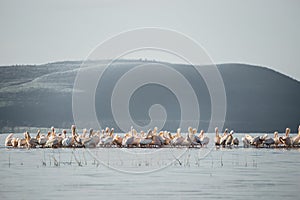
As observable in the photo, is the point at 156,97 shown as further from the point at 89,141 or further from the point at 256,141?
the point at 89,141

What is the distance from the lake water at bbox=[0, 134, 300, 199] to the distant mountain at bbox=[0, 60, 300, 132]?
61.0 metres

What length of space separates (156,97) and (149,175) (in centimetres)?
8509

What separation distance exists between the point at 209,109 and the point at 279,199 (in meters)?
90.9

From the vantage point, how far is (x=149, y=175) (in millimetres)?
23328

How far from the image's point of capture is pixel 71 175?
75.0ft

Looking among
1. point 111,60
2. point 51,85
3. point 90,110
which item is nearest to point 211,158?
point 90,110

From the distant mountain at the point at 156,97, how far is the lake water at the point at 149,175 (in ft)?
200

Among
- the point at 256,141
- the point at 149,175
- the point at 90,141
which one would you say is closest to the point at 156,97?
the point at 256,141

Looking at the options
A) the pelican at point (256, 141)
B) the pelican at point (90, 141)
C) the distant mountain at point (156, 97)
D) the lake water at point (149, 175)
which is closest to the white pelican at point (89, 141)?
the pelican at point (90, 141)

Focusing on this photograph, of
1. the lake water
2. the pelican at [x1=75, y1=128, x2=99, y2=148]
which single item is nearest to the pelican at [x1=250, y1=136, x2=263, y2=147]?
the lake water

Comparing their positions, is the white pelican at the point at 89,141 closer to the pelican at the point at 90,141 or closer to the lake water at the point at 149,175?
the pelican at the point at 90,141

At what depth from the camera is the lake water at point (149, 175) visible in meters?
19.1

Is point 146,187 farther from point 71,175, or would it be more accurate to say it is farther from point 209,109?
point 209,109

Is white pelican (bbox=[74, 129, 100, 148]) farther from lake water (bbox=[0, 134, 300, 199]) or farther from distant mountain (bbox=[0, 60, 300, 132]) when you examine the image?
distant mountain (bbox=[0, 60, 300, 132])
